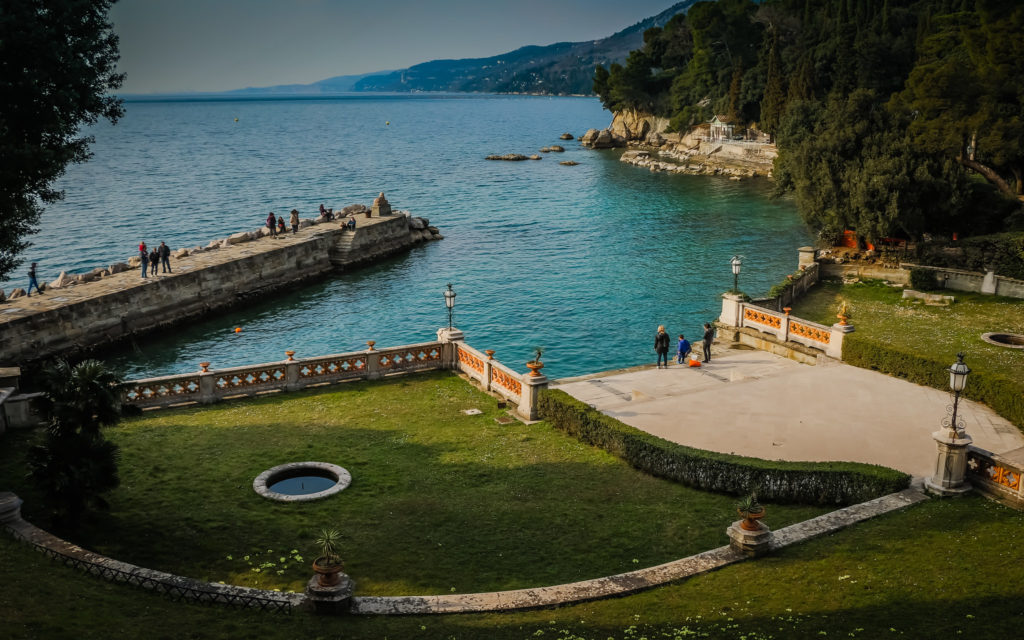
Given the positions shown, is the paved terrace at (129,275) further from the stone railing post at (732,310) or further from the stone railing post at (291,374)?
the stone railing post at (732,310)

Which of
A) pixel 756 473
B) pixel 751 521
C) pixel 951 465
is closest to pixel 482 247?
pixel 756 473

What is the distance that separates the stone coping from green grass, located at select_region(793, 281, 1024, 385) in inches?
504

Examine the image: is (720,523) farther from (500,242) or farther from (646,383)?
(500,242)

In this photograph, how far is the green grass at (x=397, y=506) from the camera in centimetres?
1312

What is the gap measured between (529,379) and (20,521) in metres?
11.6

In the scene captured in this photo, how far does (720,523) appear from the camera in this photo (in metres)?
14.7

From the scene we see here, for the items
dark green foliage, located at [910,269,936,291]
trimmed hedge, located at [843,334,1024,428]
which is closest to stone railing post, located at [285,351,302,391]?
trimmed hedge, located at [843,334,1024,428]

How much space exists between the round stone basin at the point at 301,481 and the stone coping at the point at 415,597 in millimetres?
3925

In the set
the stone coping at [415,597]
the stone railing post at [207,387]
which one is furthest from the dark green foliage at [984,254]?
the stone railing post at [207,387]

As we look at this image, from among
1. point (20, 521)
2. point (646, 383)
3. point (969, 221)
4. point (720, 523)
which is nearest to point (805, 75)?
point (969, 221)

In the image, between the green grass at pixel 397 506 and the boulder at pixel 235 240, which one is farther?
the boulder at pixel 235 240

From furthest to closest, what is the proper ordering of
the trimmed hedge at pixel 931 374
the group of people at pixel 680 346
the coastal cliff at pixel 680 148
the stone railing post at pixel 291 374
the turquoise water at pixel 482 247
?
the coastal cliff at pixel 680 148 < the turquoise water at pixel 482 247 < the group of people at pixel 680 346 < the stone railing post at pixel 291 374 < the trimmed hedge at pixel 931 374

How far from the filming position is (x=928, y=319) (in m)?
30.0

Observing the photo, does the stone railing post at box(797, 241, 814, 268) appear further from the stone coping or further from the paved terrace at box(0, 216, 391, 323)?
the paved terrace at box(0, 216, 391, 323)
